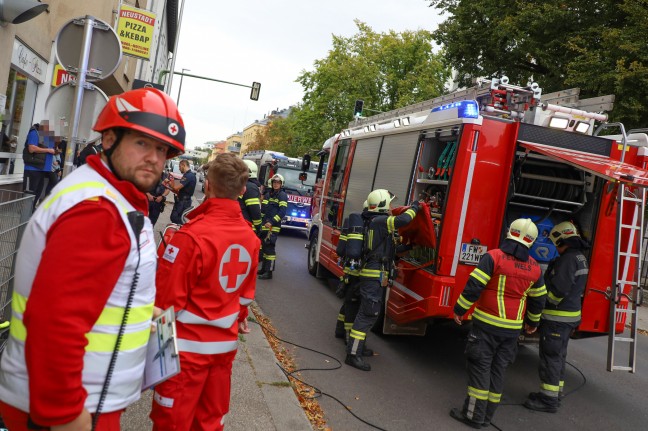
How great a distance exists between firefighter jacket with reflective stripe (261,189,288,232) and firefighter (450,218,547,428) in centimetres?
558

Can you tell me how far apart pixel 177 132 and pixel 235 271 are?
3.47 feet

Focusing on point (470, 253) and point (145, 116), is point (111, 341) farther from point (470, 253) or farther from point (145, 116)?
point (470, 253)

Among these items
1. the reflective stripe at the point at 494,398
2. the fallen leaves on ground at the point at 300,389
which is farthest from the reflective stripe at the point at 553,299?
the fallen leaves on ground at the point at 300,389

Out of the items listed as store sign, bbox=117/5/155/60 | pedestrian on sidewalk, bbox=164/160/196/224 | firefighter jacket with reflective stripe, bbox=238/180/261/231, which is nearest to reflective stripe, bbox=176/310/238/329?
firefighter jacket with reflective stripe, bbox=238/180/261/231

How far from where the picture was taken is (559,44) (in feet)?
51.0

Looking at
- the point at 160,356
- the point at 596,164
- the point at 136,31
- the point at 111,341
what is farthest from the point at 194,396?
the point at 136,31

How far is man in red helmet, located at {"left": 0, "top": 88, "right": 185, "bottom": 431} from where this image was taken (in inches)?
57.5

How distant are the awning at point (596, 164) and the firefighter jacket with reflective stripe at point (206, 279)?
A: 3.60 meters

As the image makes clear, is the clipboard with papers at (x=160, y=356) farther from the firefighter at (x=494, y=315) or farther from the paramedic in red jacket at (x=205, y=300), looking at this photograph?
the firefighter at (x=494, y=315)

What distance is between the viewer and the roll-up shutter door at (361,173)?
827 cm

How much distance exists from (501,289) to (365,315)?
1706 millimetres

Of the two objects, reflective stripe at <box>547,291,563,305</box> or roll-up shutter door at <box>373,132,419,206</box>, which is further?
roll-up shutter door at <box>373,132,419,206</box>

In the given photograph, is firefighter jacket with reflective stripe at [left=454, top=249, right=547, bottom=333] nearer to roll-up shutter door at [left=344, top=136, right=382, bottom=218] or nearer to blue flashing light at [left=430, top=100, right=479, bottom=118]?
blue flashing light at [left=430, top=100, right=479, bottom=118]

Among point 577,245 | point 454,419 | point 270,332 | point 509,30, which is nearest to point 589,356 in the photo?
point 577,245
